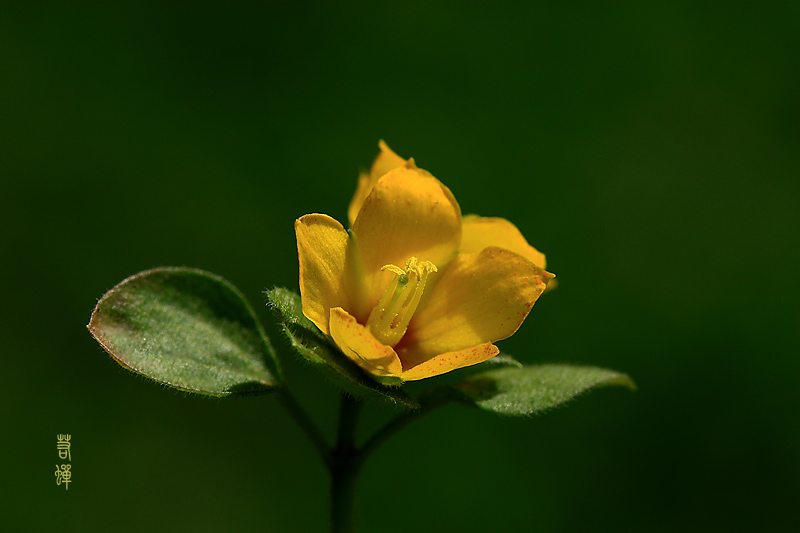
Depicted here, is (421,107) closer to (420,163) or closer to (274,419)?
(420,163)

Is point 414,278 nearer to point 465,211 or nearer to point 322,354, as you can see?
point 322,354

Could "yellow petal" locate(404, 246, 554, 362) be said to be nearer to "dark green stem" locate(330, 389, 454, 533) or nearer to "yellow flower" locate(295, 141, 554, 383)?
"yellow flower" locate(295, 141, 554, 383)

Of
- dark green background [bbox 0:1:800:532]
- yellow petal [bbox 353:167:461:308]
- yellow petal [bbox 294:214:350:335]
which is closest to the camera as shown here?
yellow petal [bbox 294:214:350:335]

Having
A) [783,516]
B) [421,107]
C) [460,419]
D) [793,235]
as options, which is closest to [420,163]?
[421,107]

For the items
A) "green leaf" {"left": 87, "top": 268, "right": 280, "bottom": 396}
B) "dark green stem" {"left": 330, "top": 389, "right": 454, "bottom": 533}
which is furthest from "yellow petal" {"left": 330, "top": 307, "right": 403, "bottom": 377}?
"green leaf" {"left": 87, "top": 268, "right": 280, "bottom": 396}

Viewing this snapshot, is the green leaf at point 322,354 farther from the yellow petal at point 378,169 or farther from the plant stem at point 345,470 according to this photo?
the yellow petal at point 378,169

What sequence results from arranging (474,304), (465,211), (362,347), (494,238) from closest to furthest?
(362,347) → (474,304) → (494,238) → (465,211)

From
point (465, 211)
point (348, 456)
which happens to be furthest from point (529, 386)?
point (465, 211)
